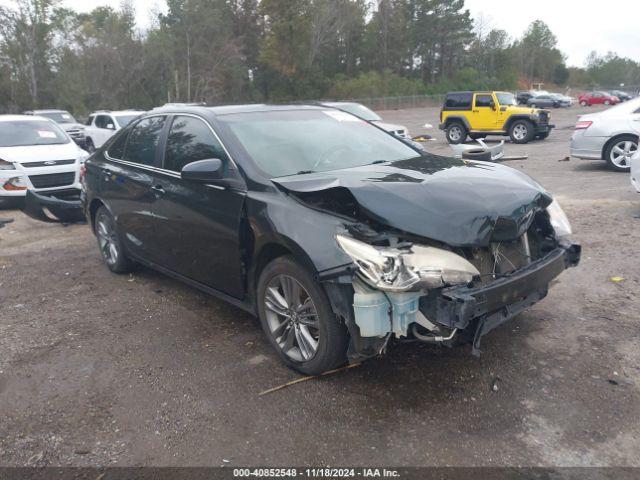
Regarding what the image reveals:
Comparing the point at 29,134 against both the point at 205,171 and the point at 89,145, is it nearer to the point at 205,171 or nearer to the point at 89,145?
the point at 89,145

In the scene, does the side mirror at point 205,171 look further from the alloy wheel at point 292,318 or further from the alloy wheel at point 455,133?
the alloy wheel at point 455,133

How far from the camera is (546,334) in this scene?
13.7 feet

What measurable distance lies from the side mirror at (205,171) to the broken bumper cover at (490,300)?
1753 millimetres

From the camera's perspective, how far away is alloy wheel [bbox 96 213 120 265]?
5968 mm

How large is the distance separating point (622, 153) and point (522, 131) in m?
8.73

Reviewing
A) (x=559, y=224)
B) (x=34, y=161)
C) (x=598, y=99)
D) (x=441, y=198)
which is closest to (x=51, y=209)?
(x=34, y=161)

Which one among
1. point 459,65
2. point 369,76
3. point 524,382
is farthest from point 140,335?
point 459,65

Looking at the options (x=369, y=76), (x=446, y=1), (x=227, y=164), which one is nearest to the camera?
(x=227, y=164)

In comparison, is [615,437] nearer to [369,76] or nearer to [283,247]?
[283,247]

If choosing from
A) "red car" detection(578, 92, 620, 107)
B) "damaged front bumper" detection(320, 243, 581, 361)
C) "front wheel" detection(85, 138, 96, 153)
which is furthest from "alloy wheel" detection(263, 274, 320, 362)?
"red car" detection(578, 92, 620, 107)

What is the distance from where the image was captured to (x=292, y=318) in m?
3.69

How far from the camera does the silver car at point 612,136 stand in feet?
36.4

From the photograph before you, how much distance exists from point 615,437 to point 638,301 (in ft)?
6.87

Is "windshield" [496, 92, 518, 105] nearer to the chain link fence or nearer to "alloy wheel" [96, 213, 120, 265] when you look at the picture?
"alloy wheel" [96, 213, 120, 265]
